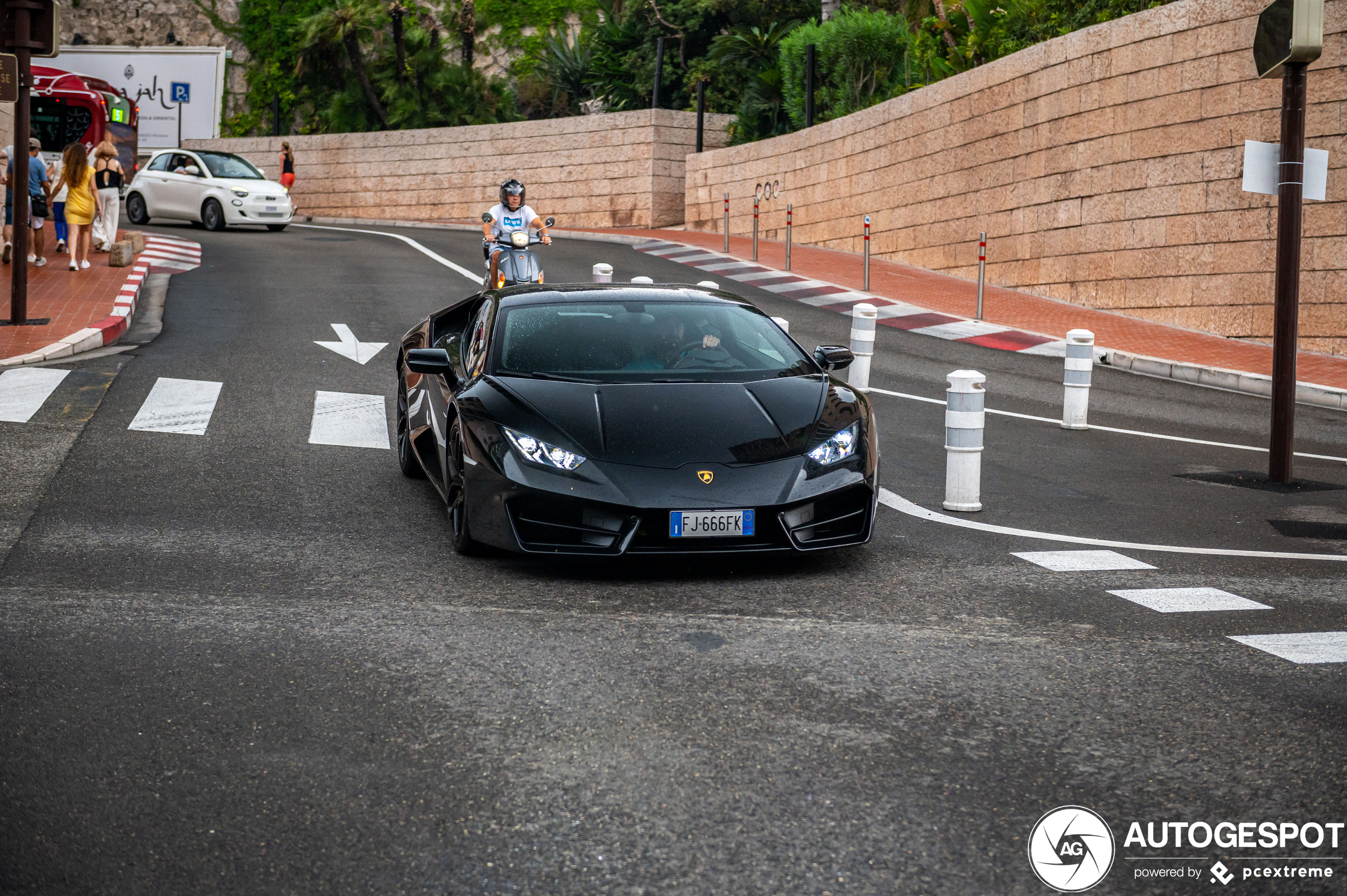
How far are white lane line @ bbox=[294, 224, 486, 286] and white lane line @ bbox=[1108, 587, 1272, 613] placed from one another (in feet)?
48.0

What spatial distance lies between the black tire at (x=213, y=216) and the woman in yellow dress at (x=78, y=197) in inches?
406

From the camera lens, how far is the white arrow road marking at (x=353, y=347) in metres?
13.9

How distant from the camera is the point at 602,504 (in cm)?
607

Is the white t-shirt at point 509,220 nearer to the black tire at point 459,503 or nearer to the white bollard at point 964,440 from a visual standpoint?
the white bollard at point 964,440

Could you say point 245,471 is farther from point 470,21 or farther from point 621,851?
point 470,21

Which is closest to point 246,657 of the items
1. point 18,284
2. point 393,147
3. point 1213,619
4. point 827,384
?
point 827,384

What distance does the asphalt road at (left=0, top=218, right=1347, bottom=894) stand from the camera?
339 cm

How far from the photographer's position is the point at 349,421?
10.6 metres

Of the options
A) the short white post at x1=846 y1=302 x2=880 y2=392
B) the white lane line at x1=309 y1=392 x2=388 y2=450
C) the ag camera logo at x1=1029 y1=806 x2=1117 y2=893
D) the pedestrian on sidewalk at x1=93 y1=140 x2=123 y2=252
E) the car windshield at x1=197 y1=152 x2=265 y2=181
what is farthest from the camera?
the car windshield at x1=197 y1=152 x2=265 y2=181

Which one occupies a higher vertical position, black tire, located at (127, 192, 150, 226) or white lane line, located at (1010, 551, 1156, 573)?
black tire, located at (127, 192, 150, 226)

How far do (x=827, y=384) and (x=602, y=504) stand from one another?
1.57 meters

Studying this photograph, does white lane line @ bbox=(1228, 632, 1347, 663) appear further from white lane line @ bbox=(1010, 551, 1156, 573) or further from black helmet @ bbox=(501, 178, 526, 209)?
black helmet @ bbox=(501, 178, 526, 209)

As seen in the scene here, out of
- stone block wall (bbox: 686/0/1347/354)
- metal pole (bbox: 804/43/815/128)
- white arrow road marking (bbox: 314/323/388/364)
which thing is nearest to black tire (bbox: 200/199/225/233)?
metal pole (bbox: 804/43/815/128)

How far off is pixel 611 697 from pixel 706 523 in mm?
1664
